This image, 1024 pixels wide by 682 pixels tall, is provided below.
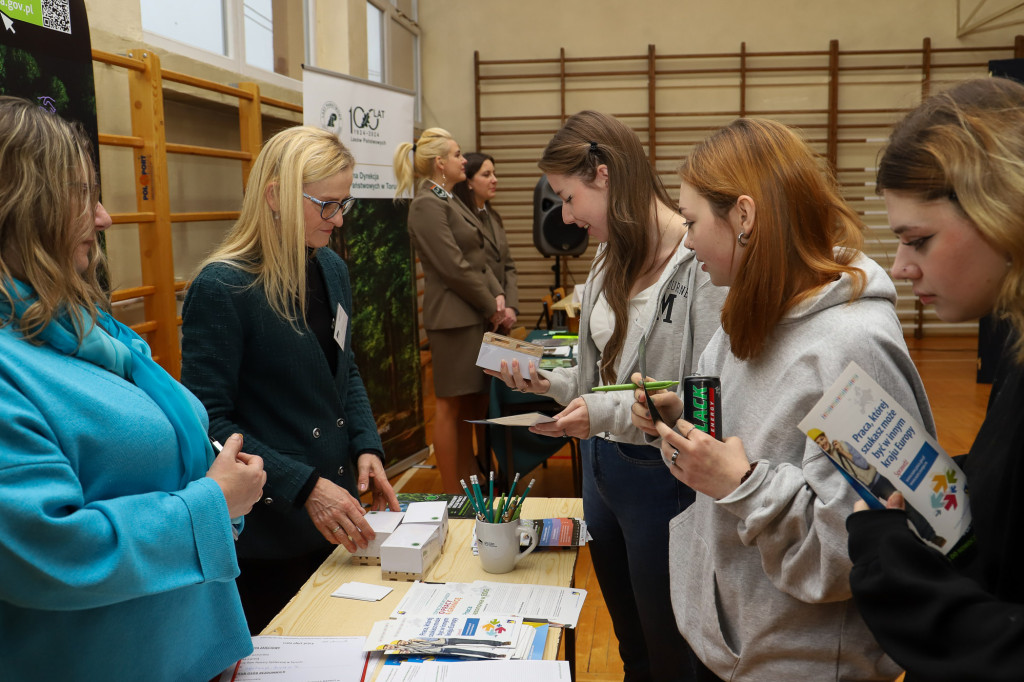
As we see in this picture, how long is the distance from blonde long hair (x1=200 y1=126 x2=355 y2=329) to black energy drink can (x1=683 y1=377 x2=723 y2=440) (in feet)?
3.11

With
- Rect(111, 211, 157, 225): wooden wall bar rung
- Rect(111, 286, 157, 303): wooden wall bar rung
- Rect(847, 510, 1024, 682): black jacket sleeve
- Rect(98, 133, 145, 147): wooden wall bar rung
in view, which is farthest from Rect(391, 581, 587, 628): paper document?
Rect(98, 133, 145, 147): wooden wall bar rung

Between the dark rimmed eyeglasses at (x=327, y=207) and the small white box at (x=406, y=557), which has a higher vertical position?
the dark rimmed eyeglasses at (x=327, y=207)

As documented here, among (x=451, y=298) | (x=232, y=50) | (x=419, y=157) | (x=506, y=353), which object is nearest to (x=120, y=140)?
(x=232, y=50)

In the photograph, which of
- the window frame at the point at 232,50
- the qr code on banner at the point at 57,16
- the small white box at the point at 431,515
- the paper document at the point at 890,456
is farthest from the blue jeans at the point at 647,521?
the window frame at the point at 232,50

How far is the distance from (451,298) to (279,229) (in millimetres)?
2366

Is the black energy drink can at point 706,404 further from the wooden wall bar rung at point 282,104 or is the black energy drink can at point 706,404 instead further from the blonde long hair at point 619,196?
the wooden wall bar rung at point 282,104

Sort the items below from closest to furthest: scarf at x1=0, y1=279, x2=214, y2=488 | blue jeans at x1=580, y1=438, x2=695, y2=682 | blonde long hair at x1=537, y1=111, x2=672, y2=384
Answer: scarf at x1=0, y1=279, x2=214, y2=488
blue jeans at x1=580, y1=438, x2=695, y2=682
blonde long hair at x1=537, y1=111, x2=672, y2=384

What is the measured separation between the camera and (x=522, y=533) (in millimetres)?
1688

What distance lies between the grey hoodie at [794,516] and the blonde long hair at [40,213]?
960mm

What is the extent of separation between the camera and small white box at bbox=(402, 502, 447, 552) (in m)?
1.73

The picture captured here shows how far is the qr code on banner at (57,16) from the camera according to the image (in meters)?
2.06

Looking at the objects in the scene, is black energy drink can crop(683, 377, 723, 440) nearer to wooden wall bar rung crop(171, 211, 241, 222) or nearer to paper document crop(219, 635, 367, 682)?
paper document crop(219, 635, 367, 682)

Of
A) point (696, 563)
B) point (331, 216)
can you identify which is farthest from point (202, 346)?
point (696, 563)

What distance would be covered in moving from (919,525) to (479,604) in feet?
2.65
